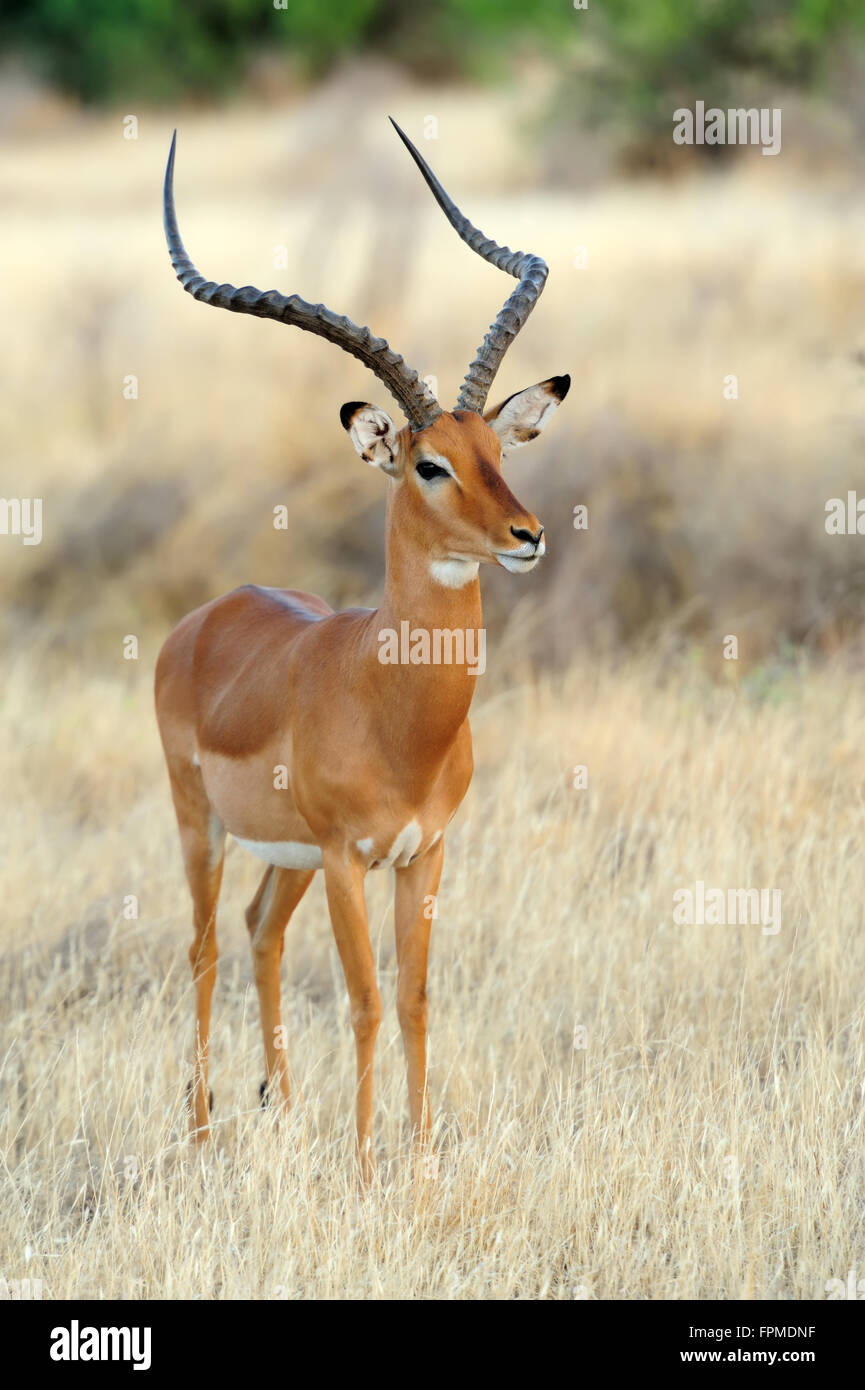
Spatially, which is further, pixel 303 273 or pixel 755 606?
pixel 303 273

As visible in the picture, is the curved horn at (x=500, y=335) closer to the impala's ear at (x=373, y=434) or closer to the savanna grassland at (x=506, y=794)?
the impala's ear at (x=373, y=434)

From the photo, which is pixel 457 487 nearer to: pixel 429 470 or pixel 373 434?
pixel 429 470

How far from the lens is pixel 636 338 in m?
15.2

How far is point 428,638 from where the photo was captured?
16.1 feet

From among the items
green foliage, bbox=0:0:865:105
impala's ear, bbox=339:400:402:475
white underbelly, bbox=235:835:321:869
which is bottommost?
white underbelly, bbox=235:835:321:869

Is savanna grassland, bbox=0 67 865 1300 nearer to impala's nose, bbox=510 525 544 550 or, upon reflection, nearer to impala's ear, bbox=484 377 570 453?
impala's nose, bbox=510 525 544 550

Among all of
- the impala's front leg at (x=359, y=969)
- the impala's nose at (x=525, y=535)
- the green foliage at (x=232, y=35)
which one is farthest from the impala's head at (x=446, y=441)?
the green foliage at (x=232, y=35)

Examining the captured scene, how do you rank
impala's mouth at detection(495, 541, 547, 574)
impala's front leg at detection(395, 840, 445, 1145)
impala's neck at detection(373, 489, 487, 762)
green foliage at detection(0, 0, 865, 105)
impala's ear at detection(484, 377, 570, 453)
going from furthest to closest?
green foliage at detection(0, 0, 865, 105), impala's front leg at detection(395, 840, 445, 1145), impala's ear at detection(484, 377, 570, 453), impala's neck at detection(373, 489, 487, 762), impala's mouth at detection(495, 541, 547, 574)

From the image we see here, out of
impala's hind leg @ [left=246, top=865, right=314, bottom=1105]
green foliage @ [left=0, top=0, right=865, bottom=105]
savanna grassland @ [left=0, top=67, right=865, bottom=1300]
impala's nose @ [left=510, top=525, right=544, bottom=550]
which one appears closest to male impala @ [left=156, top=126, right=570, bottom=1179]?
impala's nose @ [left=510, top=525, right=544, bottom=550]

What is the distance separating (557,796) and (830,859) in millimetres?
1701

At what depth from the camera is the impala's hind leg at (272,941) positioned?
19.4ft

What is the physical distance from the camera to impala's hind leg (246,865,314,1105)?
19.4 ft

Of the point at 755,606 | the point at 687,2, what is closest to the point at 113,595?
the point at 755,606

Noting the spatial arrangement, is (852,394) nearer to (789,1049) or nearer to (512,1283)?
(789,1049)
